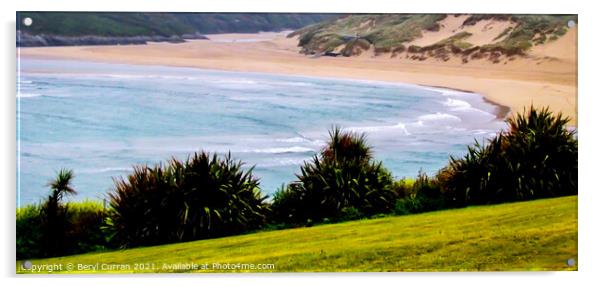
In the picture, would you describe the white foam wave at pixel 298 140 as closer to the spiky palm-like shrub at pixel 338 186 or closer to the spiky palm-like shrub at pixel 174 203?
the spiky palm-like shrub at pixel 338 186

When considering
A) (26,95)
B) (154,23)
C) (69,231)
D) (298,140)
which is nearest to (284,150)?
(298,140)

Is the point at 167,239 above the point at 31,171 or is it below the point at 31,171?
below

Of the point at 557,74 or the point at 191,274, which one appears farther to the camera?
the point at 557,74

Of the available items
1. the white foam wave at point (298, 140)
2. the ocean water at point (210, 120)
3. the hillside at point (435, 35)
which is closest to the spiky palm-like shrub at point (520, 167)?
the ocean water at point (210, 120)

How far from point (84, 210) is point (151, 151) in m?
0.89

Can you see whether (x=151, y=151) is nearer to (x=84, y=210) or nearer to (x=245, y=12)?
(x=84, y=210)

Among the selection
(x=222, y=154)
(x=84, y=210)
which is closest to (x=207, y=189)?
(x=222, y=154)

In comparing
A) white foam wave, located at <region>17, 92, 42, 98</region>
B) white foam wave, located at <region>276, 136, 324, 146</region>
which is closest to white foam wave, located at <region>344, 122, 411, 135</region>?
white foam wave, located at <region>276, 136, 324, 146</region>

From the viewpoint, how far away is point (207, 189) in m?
10.1

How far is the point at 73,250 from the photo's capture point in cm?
1022

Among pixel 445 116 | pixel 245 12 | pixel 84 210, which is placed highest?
pixel 245 12

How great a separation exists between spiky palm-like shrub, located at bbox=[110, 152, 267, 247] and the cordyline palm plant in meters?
0.47

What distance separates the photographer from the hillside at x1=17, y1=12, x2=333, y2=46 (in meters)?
10.2
